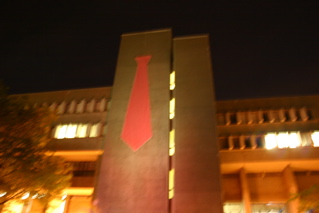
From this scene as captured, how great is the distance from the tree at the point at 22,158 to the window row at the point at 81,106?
22.1ft

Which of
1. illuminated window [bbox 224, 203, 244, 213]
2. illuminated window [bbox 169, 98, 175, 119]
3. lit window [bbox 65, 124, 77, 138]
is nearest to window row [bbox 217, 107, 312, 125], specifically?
illuminated window [bbox 169, 98, 175, 119]

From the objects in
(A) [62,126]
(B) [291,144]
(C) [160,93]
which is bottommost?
(B) [291,144]

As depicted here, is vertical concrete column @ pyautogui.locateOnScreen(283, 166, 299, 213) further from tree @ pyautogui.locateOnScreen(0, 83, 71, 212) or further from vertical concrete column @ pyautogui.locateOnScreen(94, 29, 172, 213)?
tree @ pyautogui.locateOnScreen(0, 83, 71, 212)

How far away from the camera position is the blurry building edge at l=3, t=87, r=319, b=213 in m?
18.3

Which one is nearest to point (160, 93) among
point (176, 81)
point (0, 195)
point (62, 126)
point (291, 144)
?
point (176, 81)

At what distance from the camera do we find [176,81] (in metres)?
19.2

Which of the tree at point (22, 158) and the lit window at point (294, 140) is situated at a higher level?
the lit window at point (294, 140)

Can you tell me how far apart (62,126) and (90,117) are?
2123 millimetres

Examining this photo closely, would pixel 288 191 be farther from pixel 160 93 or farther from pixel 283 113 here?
pixel 160 93

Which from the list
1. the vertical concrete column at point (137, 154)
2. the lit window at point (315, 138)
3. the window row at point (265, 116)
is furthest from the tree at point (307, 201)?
the vertical concrete column at point (137, 154)

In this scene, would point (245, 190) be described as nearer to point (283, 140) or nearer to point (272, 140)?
point (272, 140)

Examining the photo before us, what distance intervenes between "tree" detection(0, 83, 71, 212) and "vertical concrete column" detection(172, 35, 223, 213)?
6530 mm

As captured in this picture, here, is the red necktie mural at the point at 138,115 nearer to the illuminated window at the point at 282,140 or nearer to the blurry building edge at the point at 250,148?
the blurry building edge at the point at 250,148

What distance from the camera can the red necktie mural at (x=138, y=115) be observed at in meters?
17.4
